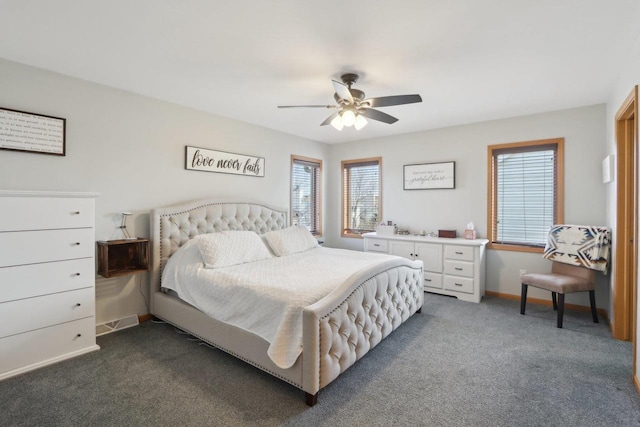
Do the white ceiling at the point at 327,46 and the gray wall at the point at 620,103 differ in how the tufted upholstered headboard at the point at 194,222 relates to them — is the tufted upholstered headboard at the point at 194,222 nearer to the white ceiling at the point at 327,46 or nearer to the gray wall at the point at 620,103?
the white ceiling at the point at 327,46

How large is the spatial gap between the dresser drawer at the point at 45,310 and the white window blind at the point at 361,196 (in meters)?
4.06

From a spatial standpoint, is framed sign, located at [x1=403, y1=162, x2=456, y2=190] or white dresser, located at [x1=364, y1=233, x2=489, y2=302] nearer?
white dresser, located at [x1=364, y1=233, x2=489, y2=302]

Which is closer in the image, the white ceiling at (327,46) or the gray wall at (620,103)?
the white ceiling at (327,46)

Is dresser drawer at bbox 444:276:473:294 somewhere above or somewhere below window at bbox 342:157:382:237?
below

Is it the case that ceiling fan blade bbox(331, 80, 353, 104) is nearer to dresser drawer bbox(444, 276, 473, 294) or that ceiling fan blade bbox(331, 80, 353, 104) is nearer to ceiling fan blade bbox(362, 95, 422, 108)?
ceiling fan blade bbox(362, 95, 422, 108)

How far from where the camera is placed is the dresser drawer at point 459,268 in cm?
411

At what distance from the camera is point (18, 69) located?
8.62ft

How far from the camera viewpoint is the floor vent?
3062mm

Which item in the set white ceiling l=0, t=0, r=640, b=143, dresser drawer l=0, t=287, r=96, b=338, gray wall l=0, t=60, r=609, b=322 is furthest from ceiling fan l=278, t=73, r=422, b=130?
dresser drawer l=0, t=287, r=96, b=338

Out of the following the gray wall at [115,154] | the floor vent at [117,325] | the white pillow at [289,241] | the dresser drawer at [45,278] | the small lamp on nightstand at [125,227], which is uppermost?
the gray wall at [115,154]

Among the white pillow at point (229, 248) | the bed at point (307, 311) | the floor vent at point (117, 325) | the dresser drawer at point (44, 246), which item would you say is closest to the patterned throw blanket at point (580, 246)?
the bed at point (307, 311)

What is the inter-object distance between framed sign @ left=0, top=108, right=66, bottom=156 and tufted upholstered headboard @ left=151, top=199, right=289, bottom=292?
3.31ft

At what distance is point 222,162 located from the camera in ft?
13.6

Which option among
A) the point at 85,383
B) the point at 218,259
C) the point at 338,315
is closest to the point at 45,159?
A: the point at 218,259
